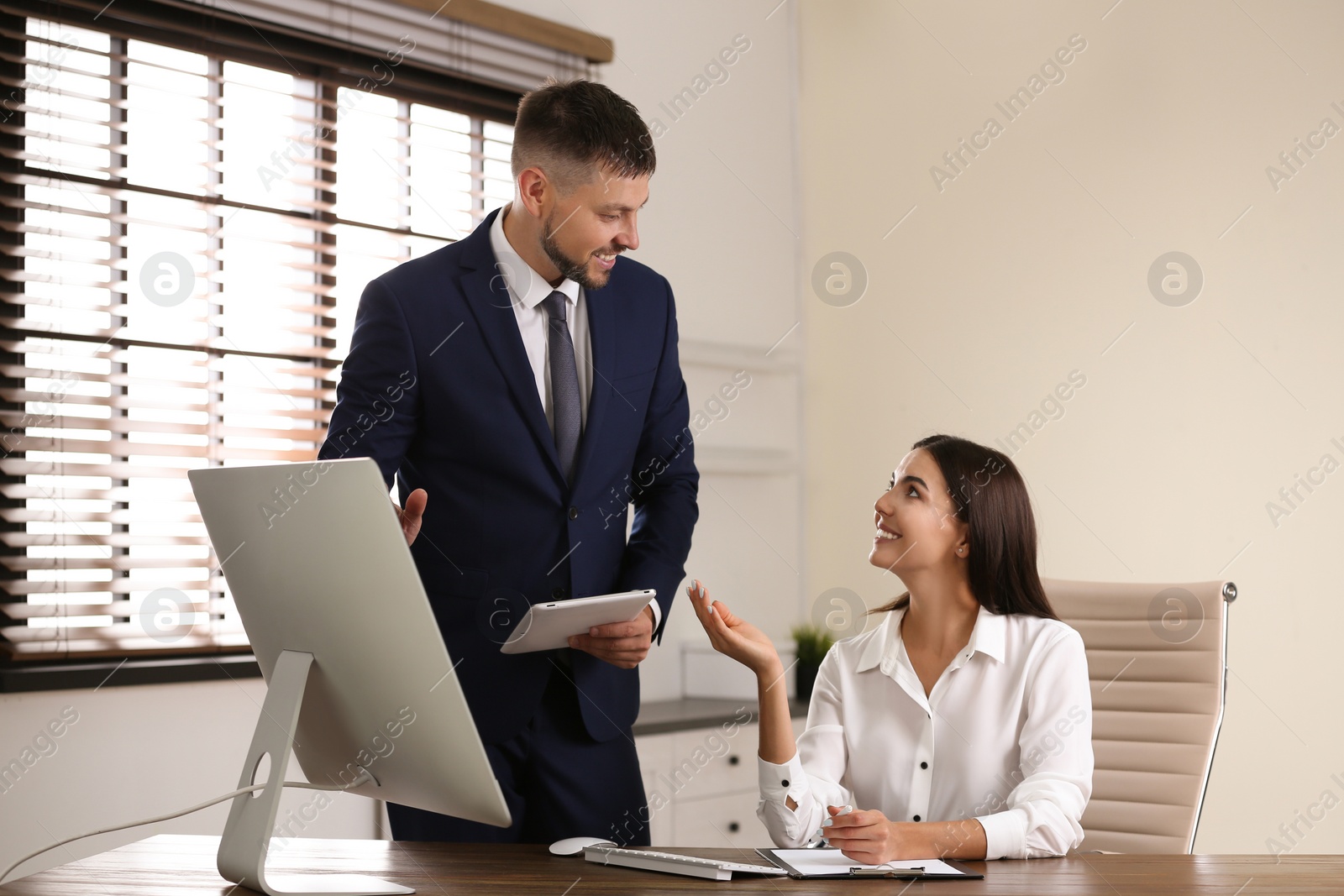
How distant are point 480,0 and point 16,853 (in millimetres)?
2392

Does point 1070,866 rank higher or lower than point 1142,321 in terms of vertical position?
lower

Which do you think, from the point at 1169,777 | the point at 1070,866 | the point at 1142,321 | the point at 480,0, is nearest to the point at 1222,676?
the point at 1169,777

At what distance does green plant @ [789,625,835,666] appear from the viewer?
3645 mm

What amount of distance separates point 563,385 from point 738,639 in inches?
20.6

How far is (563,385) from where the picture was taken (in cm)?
174

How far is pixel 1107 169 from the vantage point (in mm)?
3279

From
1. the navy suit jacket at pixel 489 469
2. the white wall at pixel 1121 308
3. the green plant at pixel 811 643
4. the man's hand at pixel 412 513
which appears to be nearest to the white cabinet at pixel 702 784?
the green plant at pixel 811 643

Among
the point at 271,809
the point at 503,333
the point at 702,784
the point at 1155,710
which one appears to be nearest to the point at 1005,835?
the point at 1155,710

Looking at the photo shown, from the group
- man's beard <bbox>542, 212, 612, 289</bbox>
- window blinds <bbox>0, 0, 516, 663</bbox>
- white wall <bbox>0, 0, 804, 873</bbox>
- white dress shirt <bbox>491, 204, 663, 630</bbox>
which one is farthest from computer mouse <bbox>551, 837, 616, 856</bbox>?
white wall <bbox>0, 0, 804, 873</bbox>

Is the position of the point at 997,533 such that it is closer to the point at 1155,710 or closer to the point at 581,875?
the point at 1155,710

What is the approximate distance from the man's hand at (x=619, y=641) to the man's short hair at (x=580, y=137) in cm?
67

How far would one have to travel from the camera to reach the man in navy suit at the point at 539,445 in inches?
62.7

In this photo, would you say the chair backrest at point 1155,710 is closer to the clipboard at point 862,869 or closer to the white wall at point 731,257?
the clipboard at point 862,869

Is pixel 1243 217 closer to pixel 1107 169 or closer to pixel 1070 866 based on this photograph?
pixel 1107 169
